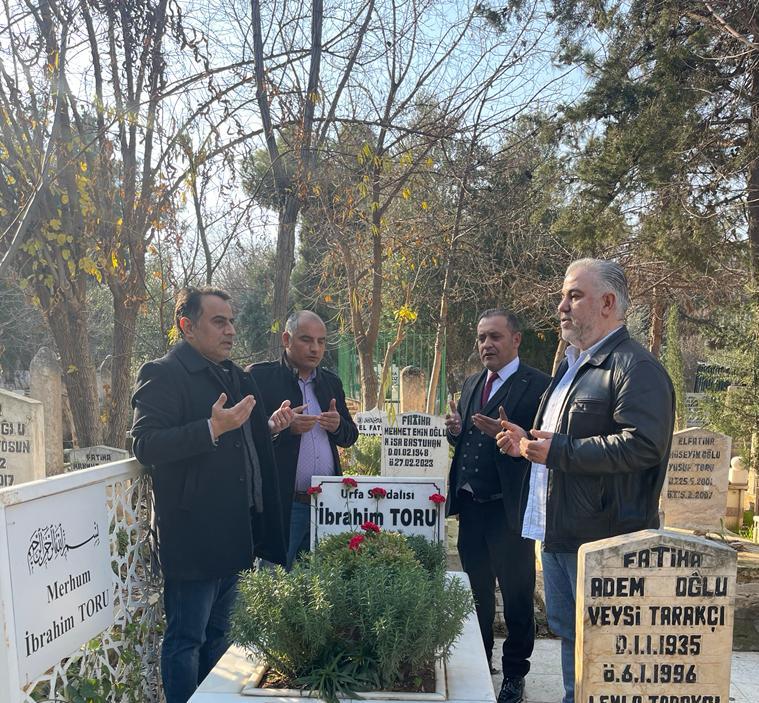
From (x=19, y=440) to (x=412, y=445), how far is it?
12.7ft

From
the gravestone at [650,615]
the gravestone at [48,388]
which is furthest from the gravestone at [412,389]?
the gravestone at [650,615]

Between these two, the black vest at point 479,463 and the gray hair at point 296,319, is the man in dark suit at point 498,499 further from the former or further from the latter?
the gray hair at point 296,319

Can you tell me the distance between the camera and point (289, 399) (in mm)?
4062

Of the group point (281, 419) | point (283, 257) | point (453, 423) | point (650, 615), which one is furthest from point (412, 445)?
point (650, 615)

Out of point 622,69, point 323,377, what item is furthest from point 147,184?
point 622,69

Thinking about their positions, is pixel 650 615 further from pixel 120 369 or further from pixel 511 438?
pixel 120 369

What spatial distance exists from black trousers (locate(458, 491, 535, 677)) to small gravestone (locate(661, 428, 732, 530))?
4.76 meters

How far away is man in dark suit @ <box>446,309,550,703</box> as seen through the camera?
12.2ft

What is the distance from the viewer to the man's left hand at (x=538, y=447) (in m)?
2.71

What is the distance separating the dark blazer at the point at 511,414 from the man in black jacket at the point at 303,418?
2.22ft

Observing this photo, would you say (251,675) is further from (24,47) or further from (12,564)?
(24,47)

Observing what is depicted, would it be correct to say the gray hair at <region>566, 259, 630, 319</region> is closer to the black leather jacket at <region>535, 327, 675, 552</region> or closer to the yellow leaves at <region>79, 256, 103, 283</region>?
the black leather jacket at <region>535, 327, 675, 552</region>

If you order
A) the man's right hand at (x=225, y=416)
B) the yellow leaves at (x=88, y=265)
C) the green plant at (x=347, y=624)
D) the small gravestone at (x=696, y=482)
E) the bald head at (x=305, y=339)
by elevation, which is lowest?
the small gravestone at (x=696, y=482)

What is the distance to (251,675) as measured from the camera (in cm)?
234
